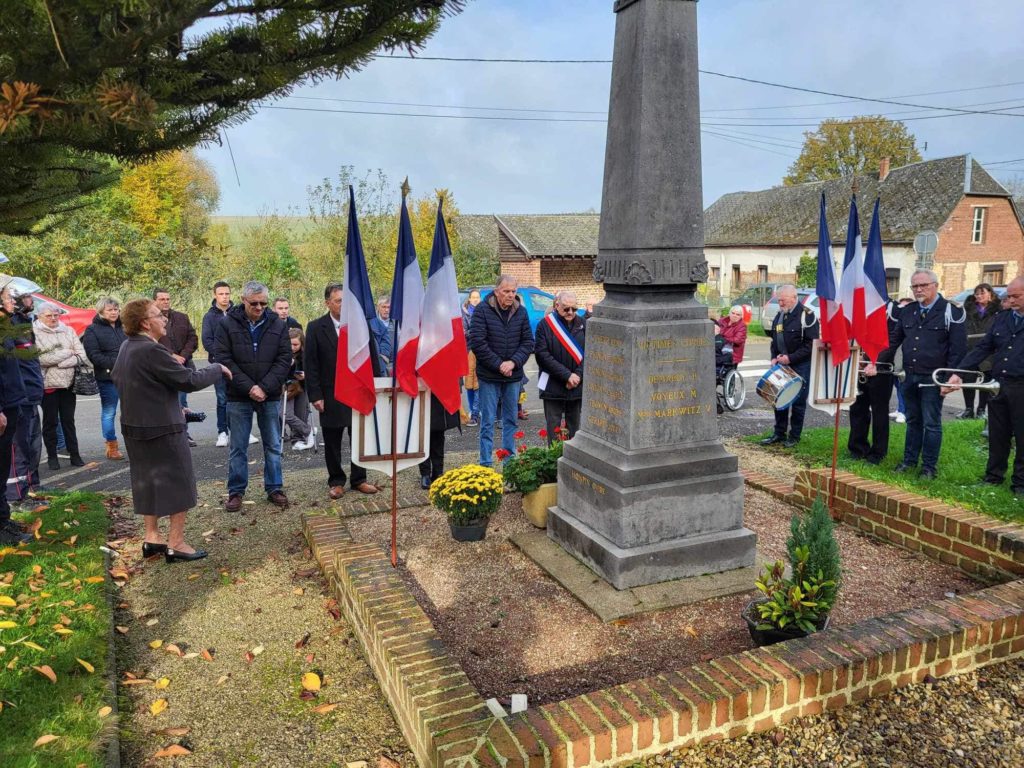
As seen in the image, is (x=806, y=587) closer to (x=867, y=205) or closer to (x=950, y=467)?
(x=950, y=467)

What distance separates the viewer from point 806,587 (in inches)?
131

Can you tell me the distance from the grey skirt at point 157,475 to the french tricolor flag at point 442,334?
196 centimetres

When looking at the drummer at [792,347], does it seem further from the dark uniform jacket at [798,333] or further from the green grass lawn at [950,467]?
the green grass lawn at [950,467]

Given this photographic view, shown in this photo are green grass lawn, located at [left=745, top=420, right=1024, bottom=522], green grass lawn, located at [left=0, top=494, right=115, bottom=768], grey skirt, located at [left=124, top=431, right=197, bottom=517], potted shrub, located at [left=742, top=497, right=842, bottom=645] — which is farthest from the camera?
green grass lawn, located at [left=745, top=420, right=1024, bottom=522]

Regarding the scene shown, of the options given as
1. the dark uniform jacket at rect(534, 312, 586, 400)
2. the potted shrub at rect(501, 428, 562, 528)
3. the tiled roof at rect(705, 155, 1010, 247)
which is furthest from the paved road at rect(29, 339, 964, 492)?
the tiled roof at rect(705, 155, 1010, 247)

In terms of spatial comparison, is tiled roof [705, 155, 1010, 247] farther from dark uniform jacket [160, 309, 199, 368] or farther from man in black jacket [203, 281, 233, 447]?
dark uniform jacket [160, 309, 199, 368]

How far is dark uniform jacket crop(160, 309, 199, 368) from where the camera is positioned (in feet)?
26.8

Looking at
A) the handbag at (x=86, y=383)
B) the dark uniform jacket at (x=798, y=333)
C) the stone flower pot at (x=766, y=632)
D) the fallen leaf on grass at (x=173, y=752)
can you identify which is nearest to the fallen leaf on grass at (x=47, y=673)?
the fallen leaf on grass at (x=173, y=752)

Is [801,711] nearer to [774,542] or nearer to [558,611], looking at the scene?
[558,611]

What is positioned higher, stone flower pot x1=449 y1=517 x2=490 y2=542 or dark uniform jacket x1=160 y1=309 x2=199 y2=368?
dark uniform jacket x1=160 y1=309 x2=199 y2=368

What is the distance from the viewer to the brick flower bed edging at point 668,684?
2.54 m

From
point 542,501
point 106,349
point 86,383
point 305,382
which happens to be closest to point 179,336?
point 106,349

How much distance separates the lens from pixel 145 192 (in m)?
27.9

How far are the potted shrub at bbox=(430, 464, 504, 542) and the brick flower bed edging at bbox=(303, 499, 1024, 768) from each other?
109 cm
